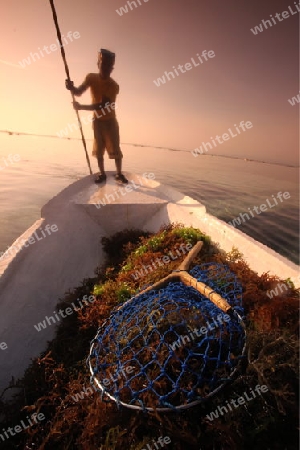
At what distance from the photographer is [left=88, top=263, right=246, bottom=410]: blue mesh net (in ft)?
8.02

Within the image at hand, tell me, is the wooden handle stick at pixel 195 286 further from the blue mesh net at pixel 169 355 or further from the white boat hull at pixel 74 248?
the white boat hull at pixel 74 248

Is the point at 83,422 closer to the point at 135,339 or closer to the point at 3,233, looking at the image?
the point at 135,339

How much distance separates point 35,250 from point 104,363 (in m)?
3.43

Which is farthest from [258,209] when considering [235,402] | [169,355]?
[169,355]

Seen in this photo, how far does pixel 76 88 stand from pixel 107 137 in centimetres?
179

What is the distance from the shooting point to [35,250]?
5430 mm

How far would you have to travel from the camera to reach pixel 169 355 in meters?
2.53

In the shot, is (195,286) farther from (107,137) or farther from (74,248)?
(107,137)

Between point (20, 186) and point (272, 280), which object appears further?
point (20, 186)

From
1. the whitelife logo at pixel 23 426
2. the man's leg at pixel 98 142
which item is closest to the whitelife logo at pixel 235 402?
the whitelife logo at pixel 23 426

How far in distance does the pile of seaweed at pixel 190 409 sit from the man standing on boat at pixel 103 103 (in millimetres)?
5803

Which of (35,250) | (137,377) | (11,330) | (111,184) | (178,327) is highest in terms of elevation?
→ (111,184)

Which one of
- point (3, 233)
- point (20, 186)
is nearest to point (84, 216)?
point (3, 233)

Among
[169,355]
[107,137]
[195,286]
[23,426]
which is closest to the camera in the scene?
[169,355]
